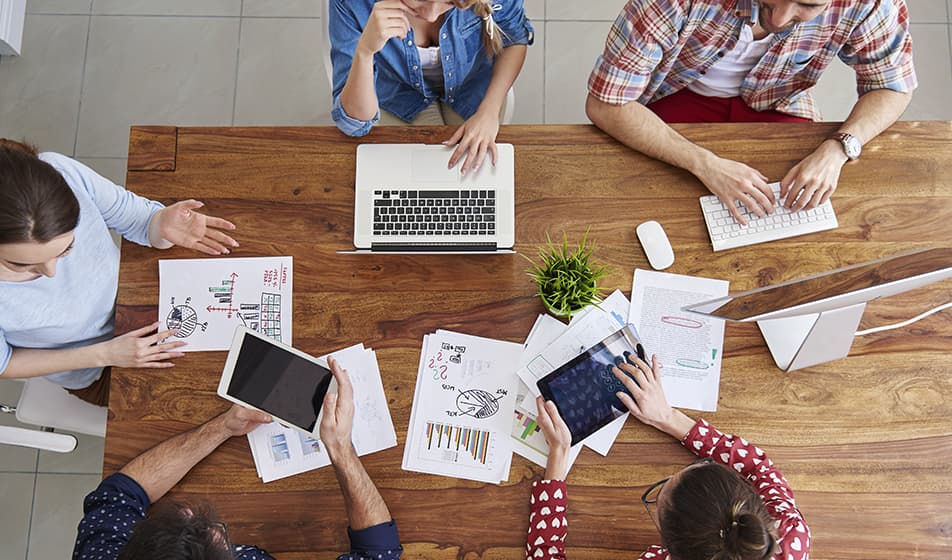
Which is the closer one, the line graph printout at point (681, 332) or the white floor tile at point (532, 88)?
the line graph printout at point (681, 332)

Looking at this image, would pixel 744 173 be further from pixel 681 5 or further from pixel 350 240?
pixel 350 240

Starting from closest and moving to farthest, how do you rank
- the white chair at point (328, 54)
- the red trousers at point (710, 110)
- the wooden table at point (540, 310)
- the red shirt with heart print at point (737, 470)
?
the red shirt with heart print at point (737, 470)
the wooden table at point (540, 310)
the white chair at point (328, 54)
the red trousers at point (710, 110)

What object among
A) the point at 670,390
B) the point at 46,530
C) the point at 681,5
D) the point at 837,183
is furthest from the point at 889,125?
the point at 46,530

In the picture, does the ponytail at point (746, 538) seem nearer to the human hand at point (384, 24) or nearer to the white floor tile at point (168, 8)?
the human hand at point (384, 24)

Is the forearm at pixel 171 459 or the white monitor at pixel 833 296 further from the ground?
the white monitor at pixel 833 296

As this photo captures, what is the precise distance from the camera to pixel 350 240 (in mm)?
1616

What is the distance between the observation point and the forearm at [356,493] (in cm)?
141

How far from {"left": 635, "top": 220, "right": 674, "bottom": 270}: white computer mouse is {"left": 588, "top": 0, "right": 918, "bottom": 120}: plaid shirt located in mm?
308

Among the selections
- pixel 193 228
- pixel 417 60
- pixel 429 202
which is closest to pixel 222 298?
pixel 193 228

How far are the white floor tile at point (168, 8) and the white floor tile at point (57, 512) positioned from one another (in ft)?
5.56

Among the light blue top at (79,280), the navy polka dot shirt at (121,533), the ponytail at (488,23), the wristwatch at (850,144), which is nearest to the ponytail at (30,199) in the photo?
the light blue top at (79,280)

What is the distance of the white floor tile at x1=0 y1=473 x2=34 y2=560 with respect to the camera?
2320 mm

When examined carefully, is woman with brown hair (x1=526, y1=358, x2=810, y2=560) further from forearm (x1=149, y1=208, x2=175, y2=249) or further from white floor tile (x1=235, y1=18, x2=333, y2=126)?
white floor tile (x1=235, y1=18, x2=333, y2=126)

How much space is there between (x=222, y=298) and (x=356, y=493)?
53 centimetres
